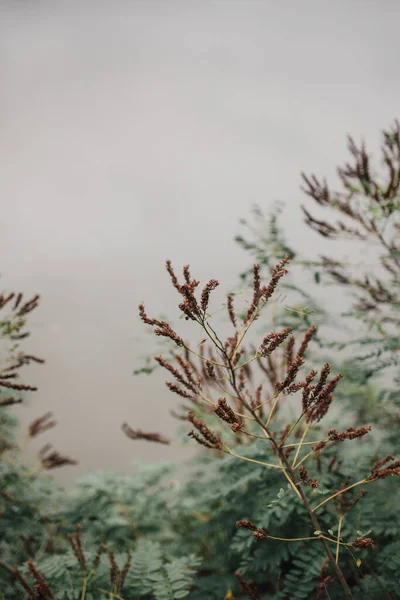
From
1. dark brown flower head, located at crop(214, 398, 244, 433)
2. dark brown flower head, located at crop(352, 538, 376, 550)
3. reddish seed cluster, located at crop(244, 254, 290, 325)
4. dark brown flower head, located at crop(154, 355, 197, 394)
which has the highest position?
reddish seed cluster, located at crop(244, 254, 290, 325)

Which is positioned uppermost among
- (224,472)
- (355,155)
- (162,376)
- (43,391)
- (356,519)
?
(43,391)

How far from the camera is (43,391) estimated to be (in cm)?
664

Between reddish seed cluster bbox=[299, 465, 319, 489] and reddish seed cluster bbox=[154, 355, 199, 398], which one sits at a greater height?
reddish seed cluster bbox=[154, 355, 199, 398]

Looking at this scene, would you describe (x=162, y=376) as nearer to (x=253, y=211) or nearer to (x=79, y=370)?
(x=79, y=370)

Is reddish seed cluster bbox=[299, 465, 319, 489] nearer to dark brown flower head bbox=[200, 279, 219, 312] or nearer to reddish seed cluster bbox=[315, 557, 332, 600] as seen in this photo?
reddish seed cluster bbox=[315, 557, 332, 600]

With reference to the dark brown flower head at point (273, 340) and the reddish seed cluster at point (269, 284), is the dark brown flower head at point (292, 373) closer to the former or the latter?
the dark brown flower head at point (273, 340)

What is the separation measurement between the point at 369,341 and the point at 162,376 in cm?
603

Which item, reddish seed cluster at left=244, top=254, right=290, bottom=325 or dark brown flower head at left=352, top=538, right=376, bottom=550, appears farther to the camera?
reddish seed cluster at left=244, top=254, right=290, bottom=325

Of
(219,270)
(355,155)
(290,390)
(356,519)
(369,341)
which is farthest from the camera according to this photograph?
(219,270)

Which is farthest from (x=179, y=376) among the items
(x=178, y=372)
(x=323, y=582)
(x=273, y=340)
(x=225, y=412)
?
(x=323, y=582)

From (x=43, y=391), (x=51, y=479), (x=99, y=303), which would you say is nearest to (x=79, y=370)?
(x=43, y=391)

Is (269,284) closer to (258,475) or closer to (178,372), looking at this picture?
(178,372)

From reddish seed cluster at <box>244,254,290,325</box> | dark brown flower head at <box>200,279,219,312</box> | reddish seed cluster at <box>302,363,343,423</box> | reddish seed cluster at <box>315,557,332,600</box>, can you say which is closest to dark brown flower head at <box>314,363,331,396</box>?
reddish seed cluster at <box>302,363,343,423</box>

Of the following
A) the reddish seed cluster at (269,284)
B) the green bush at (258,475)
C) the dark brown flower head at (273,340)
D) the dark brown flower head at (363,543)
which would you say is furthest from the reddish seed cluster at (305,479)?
the reddish seed cluster at (269,284)
